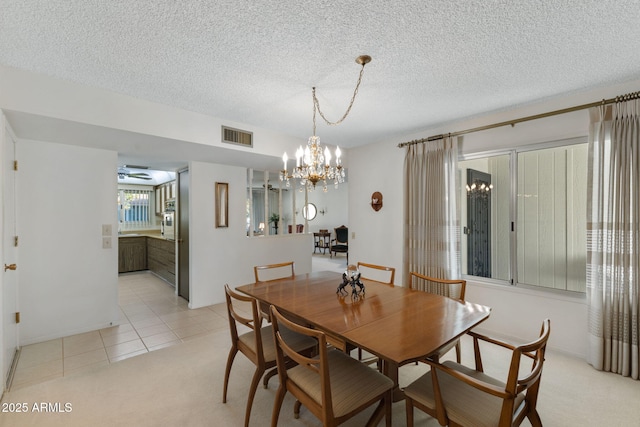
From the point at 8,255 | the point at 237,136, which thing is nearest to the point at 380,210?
the point at 237,136

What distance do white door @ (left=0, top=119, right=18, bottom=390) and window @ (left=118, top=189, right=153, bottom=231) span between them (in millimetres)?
4583

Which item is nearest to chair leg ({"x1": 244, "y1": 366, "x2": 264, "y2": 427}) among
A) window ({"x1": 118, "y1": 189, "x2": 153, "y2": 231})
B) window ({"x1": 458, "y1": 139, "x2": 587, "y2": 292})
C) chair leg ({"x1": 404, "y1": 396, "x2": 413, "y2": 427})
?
chair leg ({"x1": 404, "y1": 396, "x2": 413, "y2": 427})

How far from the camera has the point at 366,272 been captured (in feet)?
15.2

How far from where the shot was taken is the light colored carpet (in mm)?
1916

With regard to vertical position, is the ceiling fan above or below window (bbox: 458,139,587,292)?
above

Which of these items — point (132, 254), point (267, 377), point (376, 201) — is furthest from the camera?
point (132, 254)

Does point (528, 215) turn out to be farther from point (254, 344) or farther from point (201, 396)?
point (201, 396)

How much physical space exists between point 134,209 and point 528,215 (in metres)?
8.16

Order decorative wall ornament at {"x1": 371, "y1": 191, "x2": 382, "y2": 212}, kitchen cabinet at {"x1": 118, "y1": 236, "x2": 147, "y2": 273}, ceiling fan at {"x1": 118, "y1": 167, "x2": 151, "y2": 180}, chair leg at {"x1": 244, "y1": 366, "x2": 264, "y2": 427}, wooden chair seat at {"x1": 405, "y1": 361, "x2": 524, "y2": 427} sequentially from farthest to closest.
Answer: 1. kitchen cabinet at {"x1": 118, "y1": 236, "x2": 147, "y2": 273}
2. ceiling fan at {"x1": 118, "y1": 167, "x2": 151, "y2": 180}
3. decorative wall ornament at {"x1": 371, "y1": 191, "x2": 382, "y2": 212}
4. chair leg at {"x1": 244, "y1": 366, "x2": 264, "y2": 427}
5. wooden chair seat at {"x1": 405, "y1": 361, "x2": 524, "y2": 427}

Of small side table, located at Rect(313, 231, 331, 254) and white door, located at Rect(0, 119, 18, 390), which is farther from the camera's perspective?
small side table, located at Rect(313, 231, 331, 254)

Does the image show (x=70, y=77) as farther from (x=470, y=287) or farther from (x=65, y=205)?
(x=470, y=287)

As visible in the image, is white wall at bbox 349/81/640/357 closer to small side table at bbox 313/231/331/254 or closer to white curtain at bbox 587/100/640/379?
white curtain at bbox 587/100/640/379

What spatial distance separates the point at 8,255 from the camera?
2.46 meters

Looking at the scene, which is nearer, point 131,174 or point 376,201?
point 376,201
